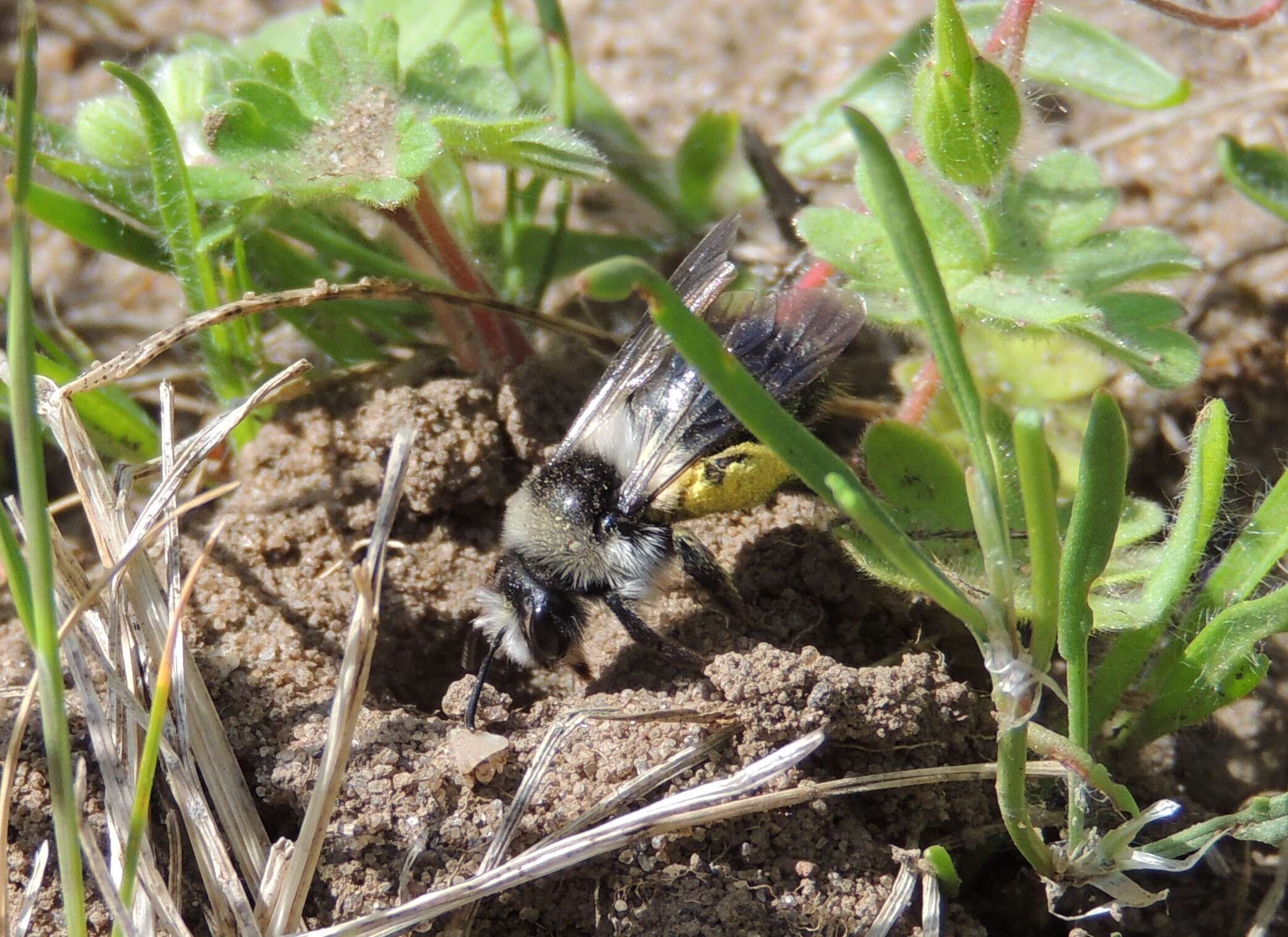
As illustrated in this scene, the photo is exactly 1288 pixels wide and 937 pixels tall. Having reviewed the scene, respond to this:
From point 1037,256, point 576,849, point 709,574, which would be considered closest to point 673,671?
point 709,574

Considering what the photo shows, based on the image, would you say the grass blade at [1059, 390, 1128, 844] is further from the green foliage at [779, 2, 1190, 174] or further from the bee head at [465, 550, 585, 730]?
the green foliage at [779, 2, 1190, 174]

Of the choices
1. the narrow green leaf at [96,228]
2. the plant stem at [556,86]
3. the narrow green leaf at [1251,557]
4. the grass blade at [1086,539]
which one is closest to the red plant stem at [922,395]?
the narrow green leaf at [1251,557]

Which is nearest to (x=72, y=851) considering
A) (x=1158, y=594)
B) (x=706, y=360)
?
(x=706, y=360)

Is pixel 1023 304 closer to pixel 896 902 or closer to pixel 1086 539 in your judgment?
pixel 1086 539

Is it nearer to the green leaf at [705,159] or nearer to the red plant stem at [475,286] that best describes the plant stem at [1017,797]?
the red plant stem at [475,286]

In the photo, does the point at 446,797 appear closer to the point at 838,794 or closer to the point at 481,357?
the point at 838,794

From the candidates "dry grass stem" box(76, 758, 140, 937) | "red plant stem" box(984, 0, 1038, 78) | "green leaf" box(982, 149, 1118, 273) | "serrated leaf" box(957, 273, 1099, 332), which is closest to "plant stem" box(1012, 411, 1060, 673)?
"serrated leaf" box(957, 273, 1099, 332)
